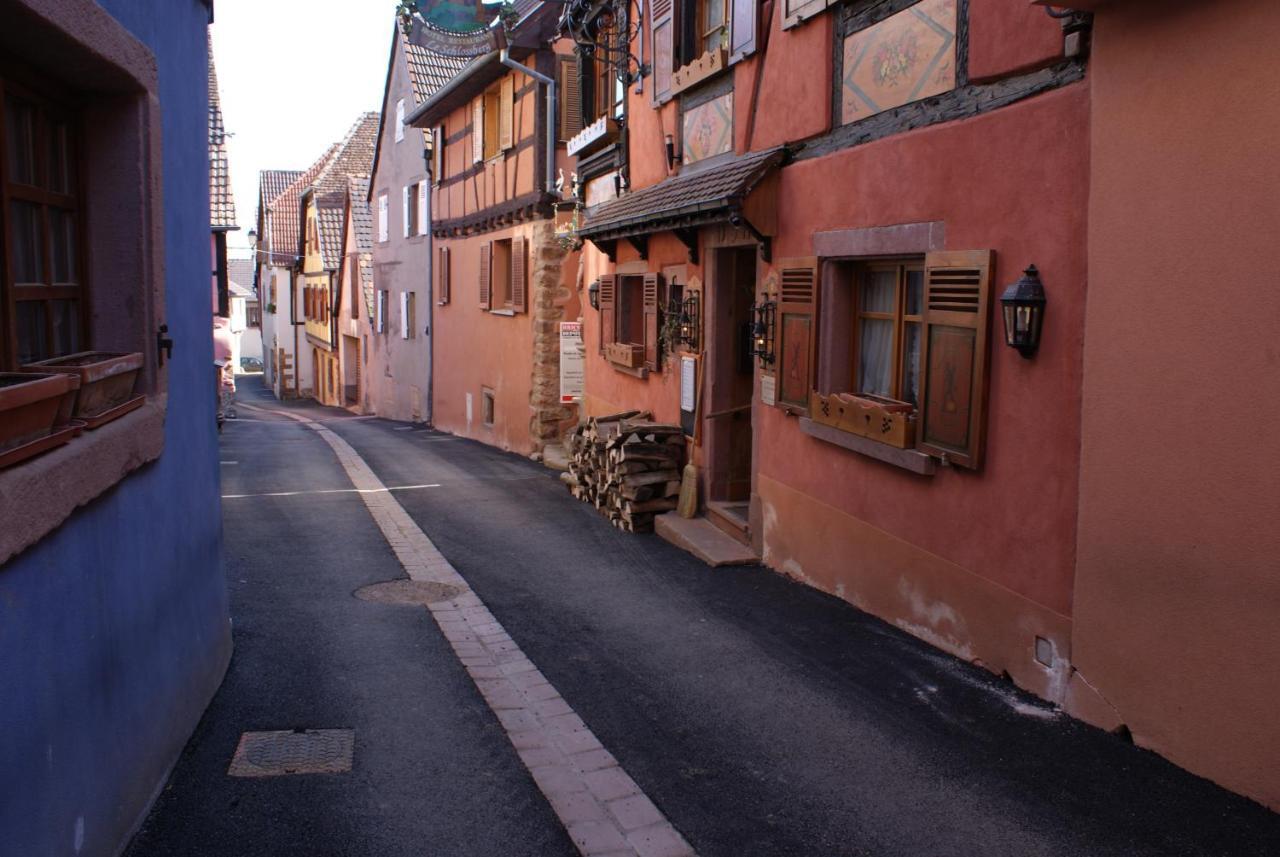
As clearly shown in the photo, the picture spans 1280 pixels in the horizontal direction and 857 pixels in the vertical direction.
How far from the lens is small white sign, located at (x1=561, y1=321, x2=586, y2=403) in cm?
1658

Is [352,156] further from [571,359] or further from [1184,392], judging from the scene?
[1184,392]

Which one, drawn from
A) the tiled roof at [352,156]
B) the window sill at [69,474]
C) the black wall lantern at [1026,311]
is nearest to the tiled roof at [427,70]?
the tiled roof at [352,156]

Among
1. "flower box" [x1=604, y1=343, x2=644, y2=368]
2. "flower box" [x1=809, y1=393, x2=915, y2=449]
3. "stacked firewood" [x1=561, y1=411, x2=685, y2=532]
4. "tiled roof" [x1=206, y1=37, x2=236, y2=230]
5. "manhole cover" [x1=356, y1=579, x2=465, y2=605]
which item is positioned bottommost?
"manhole cover" [x1=356, y1=579, x2=465, y2=605]

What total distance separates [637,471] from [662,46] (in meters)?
4.38

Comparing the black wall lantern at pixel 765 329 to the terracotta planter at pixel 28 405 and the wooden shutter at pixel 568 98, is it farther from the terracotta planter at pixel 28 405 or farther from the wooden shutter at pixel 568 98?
the wooden shutter at pixel 568 98

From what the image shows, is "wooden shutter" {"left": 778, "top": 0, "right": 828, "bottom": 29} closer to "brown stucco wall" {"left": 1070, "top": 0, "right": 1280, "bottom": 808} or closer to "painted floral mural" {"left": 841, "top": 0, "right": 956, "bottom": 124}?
"painted floral mural" {"left": 841, "top": 0, "right": 956, "bottom": 124}

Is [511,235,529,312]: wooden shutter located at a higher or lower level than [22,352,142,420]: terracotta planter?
higher

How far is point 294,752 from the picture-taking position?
5418mm

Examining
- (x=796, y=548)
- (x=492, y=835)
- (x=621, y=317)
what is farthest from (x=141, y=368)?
(x=621, y=317)

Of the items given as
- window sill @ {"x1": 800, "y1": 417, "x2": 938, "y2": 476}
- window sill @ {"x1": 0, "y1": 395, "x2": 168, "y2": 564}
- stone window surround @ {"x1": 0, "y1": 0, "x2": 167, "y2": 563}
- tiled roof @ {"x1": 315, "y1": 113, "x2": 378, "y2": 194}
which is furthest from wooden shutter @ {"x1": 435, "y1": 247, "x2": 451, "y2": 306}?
window sill @ {"x1": 0, "y1": 395, "x2": 168, "y2": 564}

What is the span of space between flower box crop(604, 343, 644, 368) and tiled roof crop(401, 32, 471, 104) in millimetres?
13034

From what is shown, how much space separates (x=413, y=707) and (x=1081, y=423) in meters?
3.68

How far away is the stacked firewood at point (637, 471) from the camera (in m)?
11.4

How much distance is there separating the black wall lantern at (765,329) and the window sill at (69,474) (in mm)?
5511
